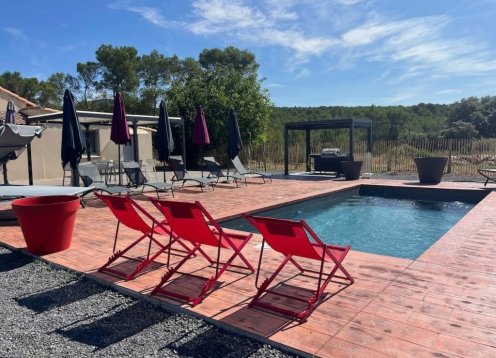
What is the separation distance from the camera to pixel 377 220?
804 centimetres

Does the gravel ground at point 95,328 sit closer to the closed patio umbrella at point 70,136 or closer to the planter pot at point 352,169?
the closed patio umbrella at point 70,136

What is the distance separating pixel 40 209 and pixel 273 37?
1443 cm

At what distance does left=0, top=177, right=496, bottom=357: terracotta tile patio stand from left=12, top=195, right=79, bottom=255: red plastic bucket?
0.19m

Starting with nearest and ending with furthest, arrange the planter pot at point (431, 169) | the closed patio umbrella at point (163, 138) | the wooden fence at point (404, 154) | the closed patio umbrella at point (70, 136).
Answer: the closed patio umbrella at point (70, 136) < the closed patio umbrella at point (163, 138) < the planter pot at point (431, 169) < the wooden fence at point (404, 154)

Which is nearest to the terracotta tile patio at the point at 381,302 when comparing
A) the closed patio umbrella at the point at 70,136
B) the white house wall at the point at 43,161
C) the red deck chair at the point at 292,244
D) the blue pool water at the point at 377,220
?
the red deck chair at the point at 292,244

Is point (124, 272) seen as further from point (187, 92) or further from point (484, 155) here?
point (187, 92)

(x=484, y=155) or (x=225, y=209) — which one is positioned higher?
(x=484, y=155)

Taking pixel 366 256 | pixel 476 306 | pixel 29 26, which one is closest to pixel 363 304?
pixel 476 306

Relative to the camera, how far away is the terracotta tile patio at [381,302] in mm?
2445

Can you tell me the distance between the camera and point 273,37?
16.9m

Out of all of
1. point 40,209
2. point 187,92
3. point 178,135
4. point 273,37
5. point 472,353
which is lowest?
point 472,353

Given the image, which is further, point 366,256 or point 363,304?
point 366,256

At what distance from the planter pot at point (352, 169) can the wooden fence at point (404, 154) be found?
162 centimetres

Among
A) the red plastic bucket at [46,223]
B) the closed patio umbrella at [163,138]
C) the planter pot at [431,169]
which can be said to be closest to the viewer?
the red plastic bucket at [46,223]
